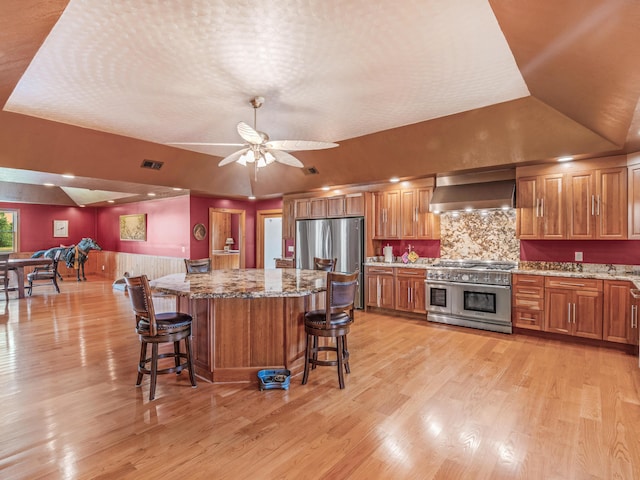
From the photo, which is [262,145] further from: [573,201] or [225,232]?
[225,232]

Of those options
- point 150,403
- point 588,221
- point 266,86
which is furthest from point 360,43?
point 588,221

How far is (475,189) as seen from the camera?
5.18 metres

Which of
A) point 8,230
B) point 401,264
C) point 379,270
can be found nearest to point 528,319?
point 401,264

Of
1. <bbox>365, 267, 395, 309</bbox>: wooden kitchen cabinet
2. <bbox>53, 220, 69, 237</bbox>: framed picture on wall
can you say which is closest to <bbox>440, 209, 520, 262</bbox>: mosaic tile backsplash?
<bbox>365, 267, 395, 309</bbox>: wooden kitchen cabinet

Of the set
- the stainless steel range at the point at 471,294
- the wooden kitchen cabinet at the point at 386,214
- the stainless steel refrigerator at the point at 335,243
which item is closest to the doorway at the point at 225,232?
the stainless steel refrigerator at the point at 335,243

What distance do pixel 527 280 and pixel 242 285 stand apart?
393 cm

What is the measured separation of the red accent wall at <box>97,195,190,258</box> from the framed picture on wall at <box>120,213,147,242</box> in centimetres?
12

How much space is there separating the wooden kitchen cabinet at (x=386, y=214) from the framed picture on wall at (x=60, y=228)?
34.6 ft

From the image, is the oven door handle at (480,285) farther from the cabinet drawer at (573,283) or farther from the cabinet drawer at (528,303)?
the cabinet drawer at (573,283)

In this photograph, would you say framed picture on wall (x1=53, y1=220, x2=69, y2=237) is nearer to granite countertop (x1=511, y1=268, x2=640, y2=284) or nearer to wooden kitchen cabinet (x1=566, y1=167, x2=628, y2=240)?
granite countertop (x1=511, y1=268, x2=640, y2=284)

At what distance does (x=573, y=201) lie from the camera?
14.6 feet

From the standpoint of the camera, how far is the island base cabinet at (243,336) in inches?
120

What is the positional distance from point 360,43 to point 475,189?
3473 mm

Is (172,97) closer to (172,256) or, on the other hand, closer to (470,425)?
(470,425)
